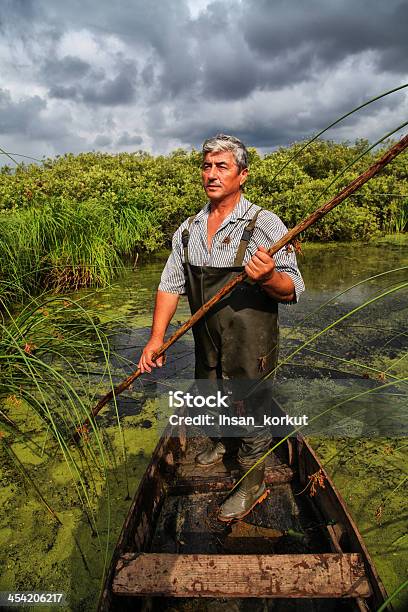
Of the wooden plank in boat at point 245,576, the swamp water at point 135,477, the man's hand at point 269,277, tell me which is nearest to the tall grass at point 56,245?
the swamp water at point 135,477

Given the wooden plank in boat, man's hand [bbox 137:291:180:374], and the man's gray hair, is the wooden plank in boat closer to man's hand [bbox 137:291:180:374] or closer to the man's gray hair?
man's hand [bbox 137:291:180:374]

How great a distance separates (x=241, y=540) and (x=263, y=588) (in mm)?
584

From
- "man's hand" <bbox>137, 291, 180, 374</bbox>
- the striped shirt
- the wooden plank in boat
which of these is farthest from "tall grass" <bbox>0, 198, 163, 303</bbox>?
the wooden plank in boat

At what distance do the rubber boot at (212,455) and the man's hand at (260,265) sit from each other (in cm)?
142

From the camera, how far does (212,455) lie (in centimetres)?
273

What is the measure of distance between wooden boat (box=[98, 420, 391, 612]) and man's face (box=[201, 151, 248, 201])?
1520mm

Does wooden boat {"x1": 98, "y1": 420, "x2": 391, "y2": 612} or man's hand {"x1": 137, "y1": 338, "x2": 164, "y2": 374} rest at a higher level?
man's hand {"x1": 137, "y1": 338, "x2": 164, "y2": 374}

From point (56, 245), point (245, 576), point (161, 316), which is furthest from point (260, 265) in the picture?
point (56, 245)

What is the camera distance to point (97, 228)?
6777 mm

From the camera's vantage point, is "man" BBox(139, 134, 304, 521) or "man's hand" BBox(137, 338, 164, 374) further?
"man's hand" BBox(137, 338, 164, 374)

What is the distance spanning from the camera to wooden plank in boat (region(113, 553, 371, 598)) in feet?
5.21

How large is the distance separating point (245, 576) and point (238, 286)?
4.23 ft

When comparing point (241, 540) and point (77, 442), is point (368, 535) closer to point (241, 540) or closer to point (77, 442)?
point (241, 540)

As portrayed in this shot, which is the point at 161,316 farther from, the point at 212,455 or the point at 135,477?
the point at 135,477
